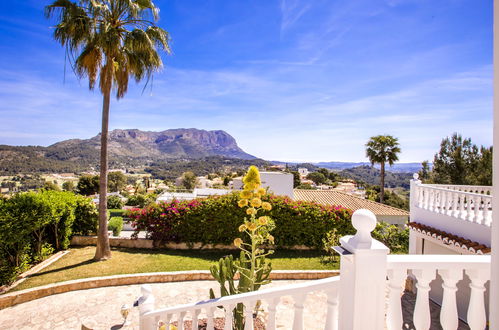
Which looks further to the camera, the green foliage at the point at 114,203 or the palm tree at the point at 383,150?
the green foliage at the point at 114,203

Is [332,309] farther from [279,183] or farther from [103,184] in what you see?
[279,183]

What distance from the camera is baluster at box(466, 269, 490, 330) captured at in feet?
5.13

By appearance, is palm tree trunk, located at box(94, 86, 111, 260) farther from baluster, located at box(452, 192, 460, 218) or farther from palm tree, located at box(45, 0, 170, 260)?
baluster, located at box(452, 192, 460, 218)

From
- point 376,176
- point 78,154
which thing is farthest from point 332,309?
point 376,176

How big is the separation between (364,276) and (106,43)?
28.4 feet

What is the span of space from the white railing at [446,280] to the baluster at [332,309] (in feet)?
1.11

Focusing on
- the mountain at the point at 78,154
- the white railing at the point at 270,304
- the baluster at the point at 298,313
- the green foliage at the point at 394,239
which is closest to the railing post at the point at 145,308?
the white railing at the point at 270,304

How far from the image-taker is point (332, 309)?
5.99 ft

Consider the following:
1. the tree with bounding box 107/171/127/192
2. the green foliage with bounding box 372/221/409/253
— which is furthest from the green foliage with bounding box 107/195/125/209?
the green foliage with bounding box 372/221/409/253

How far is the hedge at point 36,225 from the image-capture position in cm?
614

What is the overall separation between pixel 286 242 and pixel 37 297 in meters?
7.45

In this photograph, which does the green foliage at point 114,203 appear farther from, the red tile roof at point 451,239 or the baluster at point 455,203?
the baluster at point 455,203

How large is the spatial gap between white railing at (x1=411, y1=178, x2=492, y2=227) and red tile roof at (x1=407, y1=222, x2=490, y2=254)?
1.64 ft

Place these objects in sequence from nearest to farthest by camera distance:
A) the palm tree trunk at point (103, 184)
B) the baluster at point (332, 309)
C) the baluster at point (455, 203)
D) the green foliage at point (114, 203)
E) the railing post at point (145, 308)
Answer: the baluster at point (332, 309), the railing post at point (145, 308), the baluster at point (455, 203), the palm tree trunk at point (103, 184), the green foliage at point (114, 203)
